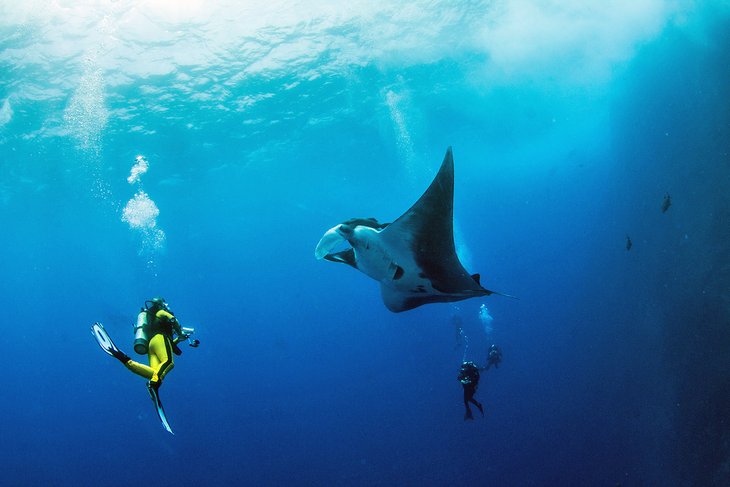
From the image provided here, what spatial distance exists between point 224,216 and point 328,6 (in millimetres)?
26933

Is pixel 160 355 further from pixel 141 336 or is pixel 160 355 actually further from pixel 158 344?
Result: pixel 141 336

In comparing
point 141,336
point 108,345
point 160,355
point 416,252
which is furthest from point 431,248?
point 108,345

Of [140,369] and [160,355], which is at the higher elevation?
[160,355]

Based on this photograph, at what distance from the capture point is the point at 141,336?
383 cm

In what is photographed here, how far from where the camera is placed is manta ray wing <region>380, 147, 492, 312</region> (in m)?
3.58

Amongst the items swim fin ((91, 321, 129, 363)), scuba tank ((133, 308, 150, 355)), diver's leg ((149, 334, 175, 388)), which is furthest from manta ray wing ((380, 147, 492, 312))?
swim fin ((91, 321, 129, 363))

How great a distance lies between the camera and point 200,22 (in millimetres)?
13500

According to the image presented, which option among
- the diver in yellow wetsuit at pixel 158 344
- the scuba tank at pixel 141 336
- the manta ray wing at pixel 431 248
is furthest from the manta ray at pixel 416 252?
the scuba tank at pixel 141 336

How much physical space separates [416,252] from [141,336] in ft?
9.03

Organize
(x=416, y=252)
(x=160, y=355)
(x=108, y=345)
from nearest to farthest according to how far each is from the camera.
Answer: (x=108, y=345) < (x=160, y=355) < (x=416, y=252)

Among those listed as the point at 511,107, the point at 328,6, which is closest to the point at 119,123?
the point at 328,6

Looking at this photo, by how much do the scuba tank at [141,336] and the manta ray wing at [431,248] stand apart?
8.13ft

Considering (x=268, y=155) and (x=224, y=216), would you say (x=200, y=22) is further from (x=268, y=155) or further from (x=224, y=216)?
(x=224, y=216)

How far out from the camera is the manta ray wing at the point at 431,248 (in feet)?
11.8
